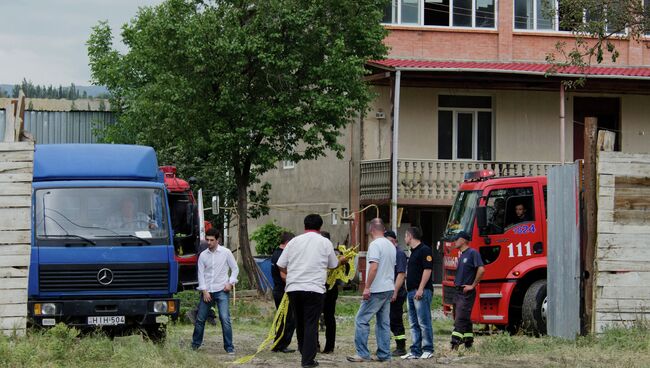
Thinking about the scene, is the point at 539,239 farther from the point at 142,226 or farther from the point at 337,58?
the point at 337,58

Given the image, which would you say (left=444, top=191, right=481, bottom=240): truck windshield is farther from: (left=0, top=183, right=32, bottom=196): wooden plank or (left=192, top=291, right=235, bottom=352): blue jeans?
(left=0, top=183, right=32, bottom=196): wooden plank

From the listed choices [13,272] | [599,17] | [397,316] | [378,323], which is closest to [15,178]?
[13,272]

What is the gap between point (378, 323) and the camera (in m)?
15.2

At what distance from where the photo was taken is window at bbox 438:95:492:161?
108ft

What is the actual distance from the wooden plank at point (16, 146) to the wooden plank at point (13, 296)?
69.6 inches

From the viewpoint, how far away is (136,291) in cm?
1534

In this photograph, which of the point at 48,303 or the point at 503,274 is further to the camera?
the point at 503,274

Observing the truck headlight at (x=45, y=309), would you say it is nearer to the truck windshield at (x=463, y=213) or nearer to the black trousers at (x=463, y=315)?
the black trousers at (x=463, y=315)

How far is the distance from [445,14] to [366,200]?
571cm

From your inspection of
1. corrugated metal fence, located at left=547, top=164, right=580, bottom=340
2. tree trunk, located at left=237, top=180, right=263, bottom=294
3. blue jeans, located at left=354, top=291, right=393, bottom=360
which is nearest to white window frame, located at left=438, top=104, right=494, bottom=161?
tree trunk, located at left=237, top=180, right=263, bottom=294

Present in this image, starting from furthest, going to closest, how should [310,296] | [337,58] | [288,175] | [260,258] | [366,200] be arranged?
[288,175], [366,200], [260,258], [337,58], [310,296]

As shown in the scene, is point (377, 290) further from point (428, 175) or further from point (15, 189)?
point (428, 175)

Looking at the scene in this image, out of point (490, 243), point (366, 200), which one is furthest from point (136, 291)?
point (366, 200)

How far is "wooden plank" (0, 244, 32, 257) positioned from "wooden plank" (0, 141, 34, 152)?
1206 millimetres
